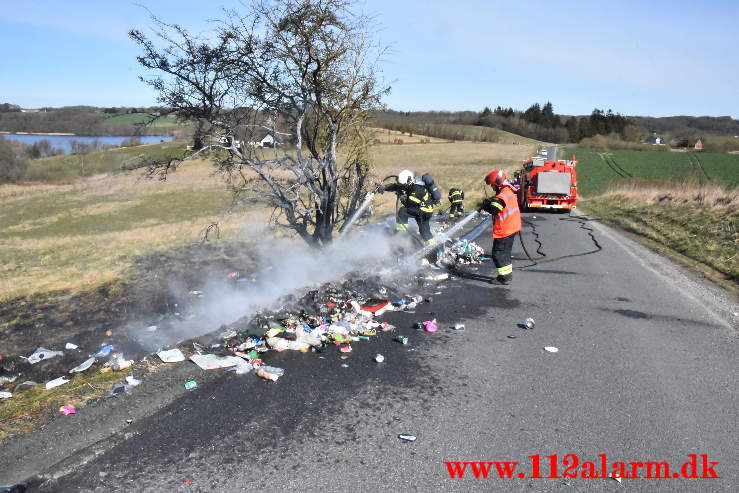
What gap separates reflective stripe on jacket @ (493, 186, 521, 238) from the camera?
7719 millimetres

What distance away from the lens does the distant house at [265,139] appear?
9.64m

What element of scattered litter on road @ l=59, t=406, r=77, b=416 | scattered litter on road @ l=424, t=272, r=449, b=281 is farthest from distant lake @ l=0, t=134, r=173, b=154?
scattered litter on road @ l=59, t=406, r=77, b=416

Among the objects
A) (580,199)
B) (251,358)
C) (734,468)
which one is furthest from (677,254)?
(580,199)

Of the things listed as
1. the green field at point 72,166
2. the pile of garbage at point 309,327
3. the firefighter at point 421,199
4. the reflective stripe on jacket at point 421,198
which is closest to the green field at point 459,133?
the green field at point 72,166

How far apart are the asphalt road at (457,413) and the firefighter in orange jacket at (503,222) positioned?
1.48 metres

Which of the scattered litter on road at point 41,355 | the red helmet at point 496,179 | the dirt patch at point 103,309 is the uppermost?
the red helmet at point 496,179

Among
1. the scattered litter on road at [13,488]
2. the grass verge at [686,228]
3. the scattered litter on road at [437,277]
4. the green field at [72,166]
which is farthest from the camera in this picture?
the green field at [72,166]

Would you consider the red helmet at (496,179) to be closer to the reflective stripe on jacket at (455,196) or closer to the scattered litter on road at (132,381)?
the reflective stripe on jacket at (455,196)

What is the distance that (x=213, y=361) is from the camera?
15.4ft

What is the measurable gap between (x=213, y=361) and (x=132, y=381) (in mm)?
680

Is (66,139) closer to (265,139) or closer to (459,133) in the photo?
(459,133)

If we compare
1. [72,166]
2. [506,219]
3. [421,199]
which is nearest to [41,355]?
[421,199]

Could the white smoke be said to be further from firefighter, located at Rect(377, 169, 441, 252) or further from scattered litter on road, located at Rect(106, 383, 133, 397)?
scattered litter on road, located at Rect(106, 383, 133, 397)

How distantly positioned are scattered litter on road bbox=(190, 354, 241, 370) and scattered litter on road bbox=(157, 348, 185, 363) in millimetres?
123
